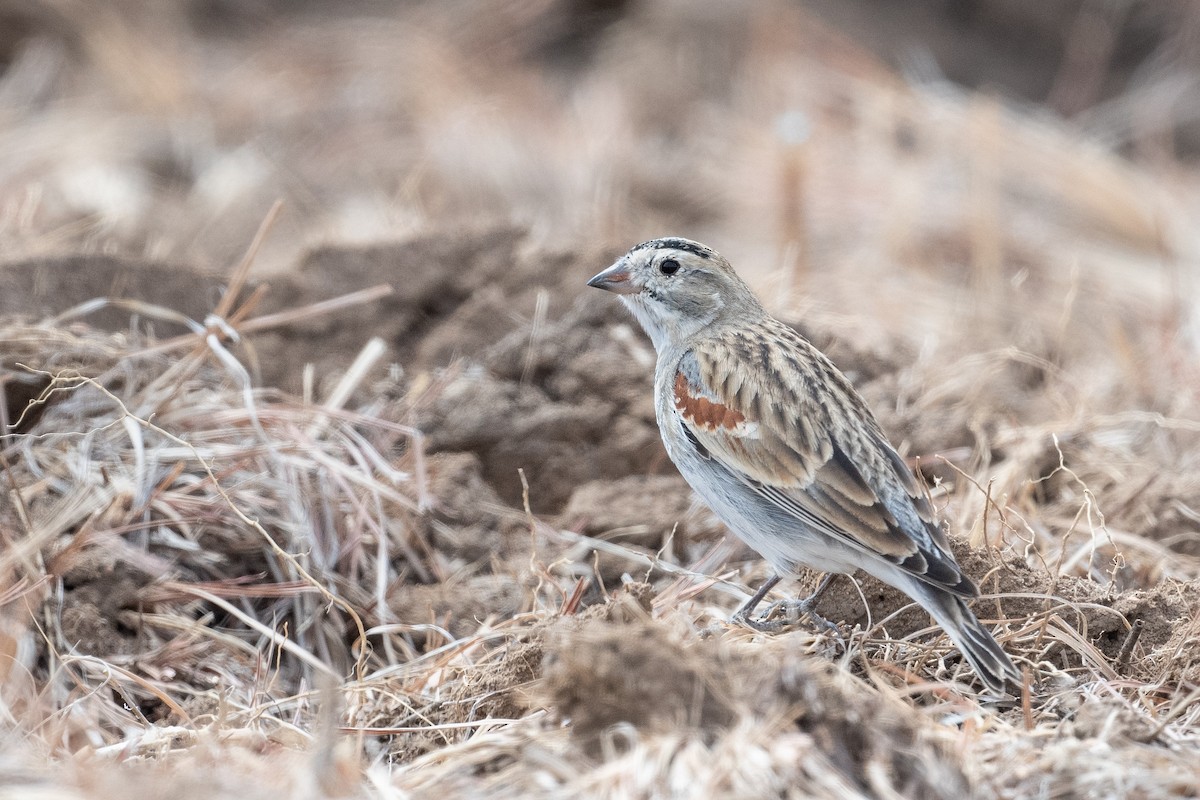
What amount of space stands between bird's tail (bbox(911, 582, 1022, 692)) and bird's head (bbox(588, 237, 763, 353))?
1693 mm

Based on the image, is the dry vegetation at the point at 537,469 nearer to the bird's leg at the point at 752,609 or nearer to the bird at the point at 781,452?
the bird's leg at the point at 752,609

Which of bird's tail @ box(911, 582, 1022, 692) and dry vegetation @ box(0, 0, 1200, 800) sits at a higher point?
bird's tail @ box(911, 582, 1022, 692)

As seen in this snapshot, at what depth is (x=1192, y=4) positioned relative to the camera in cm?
1372

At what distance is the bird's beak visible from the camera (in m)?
5.48

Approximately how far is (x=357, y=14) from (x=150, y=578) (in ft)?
36.2

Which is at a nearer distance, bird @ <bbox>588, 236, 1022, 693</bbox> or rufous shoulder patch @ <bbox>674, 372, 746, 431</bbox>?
bird @ <bbox>588, 236, 1022, 693</bbox>

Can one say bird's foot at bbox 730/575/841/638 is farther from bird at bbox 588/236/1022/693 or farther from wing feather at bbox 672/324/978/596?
wing feather at bbox 672/324/978/596

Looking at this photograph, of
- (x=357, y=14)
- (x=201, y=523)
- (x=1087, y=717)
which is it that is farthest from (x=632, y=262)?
(x=357, y=14)

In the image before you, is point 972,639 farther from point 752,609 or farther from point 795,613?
point 752,609

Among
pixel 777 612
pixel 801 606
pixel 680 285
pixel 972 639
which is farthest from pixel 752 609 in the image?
pixel 680 285

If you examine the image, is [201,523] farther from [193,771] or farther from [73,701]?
[193,771]

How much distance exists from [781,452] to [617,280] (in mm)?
1182

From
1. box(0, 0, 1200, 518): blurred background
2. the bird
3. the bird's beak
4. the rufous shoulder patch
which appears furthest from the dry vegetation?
the bird's beak

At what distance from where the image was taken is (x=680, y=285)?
5.45 metres
